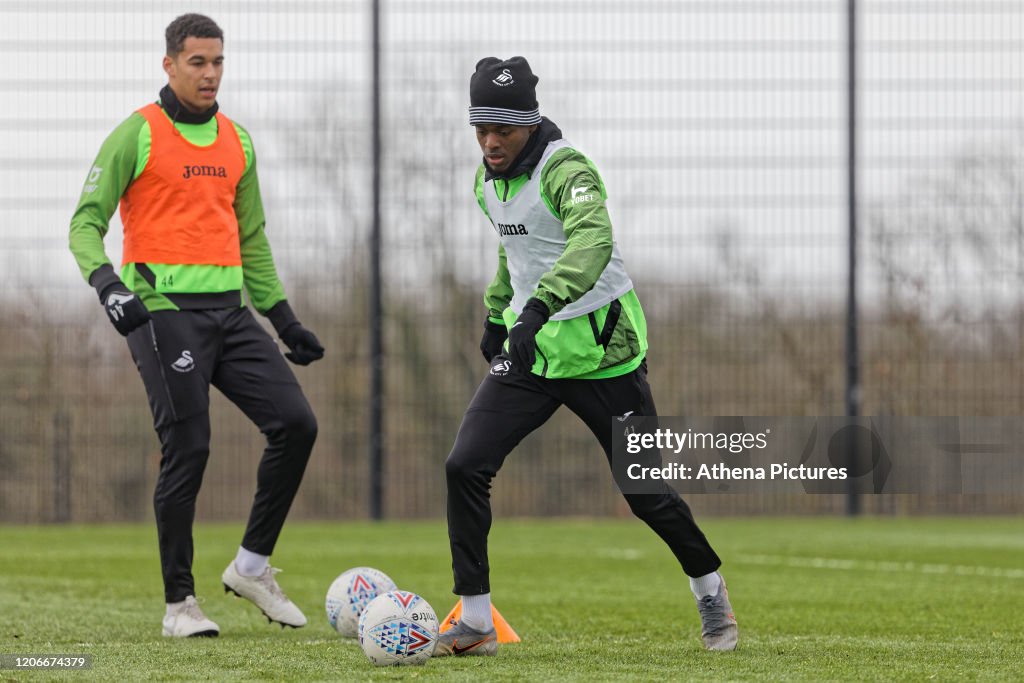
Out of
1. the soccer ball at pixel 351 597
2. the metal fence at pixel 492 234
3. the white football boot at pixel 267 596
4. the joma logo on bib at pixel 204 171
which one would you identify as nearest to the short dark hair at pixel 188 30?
the joma logo on bib at pixel 204 171

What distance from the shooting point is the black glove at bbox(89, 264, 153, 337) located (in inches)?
220

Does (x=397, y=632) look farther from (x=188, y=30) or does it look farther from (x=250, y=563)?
(x=188, y=30)

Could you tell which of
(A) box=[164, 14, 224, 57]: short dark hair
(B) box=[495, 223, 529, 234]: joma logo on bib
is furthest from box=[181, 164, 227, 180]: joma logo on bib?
(B) box=[495, 223, 529, 234]: joma logo on bib

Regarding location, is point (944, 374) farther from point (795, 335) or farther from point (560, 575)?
point (560, 575)

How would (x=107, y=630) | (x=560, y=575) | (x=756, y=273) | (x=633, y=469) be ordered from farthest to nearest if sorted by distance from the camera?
(x=756, y=273) < (x=560, y=575) < (x=107, y=630) < (x=633, y=469)

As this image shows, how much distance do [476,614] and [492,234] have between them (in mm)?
7749

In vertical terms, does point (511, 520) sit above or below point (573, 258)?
below

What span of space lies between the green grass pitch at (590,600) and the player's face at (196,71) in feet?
6.57

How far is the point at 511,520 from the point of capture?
43.1 feet

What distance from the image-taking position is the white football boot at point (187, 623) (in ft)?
18.9

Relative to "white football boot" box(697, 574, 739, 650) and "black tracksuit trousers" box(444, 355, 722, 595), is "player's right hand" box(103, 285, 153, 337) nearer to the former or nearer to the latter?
"black tracksuit trousers" box(444, 355, 722, 595)

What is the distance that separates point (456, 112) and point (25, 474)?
14.9ft

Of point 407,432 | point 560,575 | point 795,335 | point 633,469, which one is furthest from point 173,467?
point 795,335

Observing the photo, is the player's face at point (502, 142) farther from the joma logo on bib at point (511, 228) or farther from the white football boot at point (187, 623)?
the white football boot at point (187, 623)
